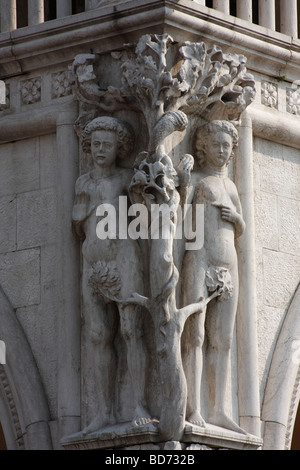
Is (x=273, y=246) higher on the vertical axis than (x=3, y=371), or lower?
higher

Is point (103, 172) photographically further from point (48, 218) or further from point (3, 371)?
point (3, 371)

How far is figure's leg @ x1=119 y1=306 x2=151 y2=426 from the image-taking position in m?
14.7

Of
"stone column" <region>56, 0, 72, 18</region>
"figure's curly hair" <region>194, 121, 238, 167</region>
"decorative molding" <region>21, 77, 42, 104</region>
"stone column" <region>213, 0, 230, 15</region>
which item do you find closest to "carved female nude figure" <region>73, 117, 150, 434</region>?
"figure's curly hair" <region>194, 121, 238, 167</region>

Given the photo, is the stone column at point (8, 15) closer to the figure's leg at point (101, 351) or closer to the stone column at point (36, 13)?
the stone column at point (36, 13)

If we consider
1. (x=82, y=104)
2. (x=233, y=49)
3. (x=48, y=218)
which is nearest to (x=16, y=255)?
(x=48, y=218)

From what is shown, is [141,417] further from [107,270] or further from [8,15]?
[8,15]

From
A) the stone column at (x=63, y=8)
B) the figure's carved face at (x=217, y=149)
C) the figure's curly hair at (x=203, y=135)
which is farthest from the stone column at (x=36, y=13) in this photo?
the figure's carved face at (x=217, y=149)

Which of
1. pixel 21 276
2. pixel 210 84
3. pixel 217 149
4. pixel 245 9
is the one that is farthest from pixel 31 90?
pixel 245 9

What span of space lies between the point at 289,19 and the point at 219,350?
11.2 ft

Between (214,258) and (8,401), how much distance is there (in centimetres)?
228

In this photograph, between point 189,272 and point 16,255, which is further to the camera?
point 16,255

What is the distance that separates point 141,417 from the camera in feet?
47.9

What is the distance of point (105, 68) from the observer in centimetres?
1559

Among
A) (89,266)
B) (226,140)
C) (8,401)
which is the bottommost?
(8,401)
